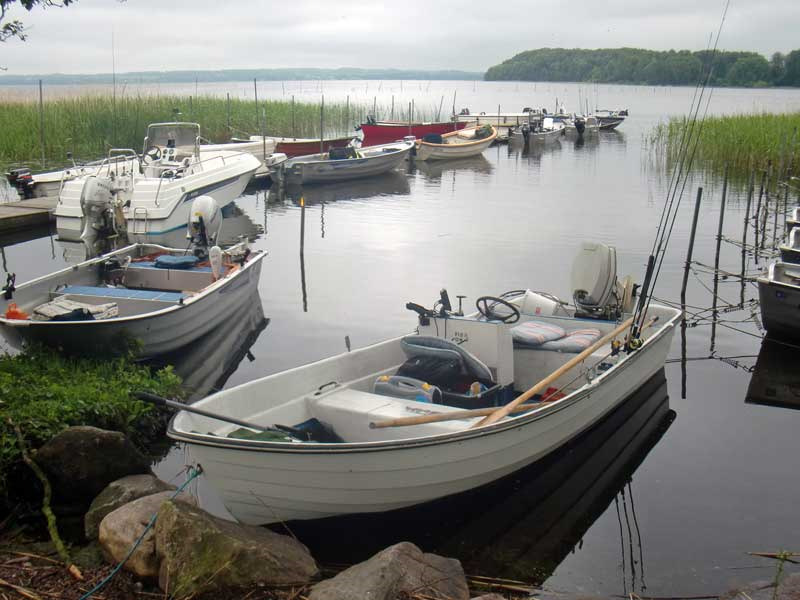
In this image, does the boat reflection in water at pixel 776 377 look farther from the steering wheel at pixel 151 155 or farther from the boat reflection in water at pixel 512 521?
the steering wheel at pixel 151 155

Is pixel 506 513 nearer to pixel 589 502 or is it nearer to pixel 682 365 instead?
pixel 589 502

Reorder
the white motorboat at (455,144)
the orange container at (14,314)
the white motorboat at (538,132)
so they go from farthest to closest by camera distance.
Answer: the white motorboat at (538,132) < the white motorboat at (455,144) < the orange container at (14,314)

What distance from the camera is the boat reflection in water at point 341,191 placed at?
28172mm

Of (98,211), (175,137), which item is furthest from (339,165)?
(98,211)

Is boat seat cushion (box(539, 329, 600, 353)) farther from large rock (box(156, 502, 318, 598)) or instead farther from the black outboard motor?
the black outboard motor

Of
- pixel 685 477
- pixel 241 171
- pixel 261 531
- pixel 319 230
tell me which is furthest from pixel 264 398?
pixel 241 171

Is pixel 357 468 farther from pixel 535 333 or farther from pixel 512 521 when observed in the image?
pixel 535 333

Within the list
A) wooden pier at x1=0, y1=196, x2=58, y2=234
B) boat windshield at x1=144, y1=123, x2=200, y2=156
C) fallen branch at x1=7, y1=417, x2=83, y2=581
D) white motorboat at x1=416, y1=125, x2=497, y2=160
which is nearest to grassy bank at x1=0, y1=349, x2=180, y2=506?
fallen branch at x1=7, y1=417, x2=83, y2=581

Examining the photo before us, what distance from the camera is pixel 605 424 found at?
9.41 m

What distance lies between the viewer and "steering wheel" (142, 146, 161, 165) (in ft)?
67.9

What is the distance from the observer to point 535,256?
1845cm

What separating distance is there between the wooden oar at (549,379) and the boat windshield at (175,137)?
15006 mm

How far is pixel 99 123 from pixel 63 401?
24.8 m

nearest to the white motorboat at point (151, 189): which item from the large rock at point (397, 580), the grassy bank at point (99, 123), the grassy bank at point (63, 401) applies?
the grassy bank at point (99, 123)
